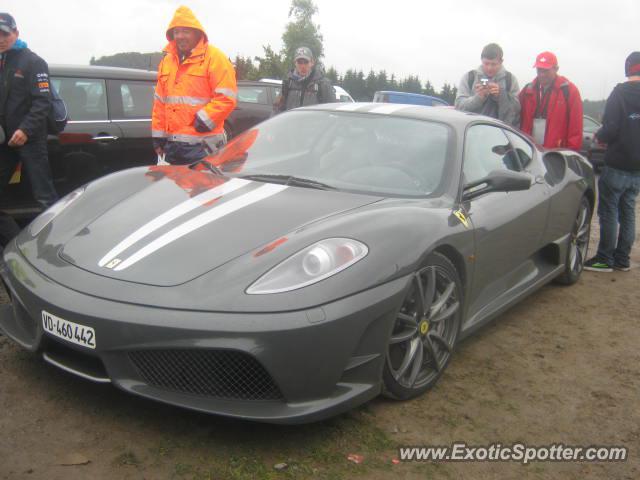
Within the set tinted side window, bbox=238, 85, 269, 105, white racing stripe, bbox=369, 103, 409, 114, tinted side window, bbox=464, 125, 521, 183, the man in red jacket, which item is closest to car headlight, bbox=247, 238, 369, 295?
tinted side window, bbox=464, 125, 521, 183

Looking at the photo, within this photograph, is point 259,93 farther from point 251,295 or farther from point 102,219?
point 251,295

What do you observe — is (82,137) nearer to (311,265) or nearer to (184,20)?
(184,20)

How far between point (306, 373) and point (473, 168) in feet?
5.70

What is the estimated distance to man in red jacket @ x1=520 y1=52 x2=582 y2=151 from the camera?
19.3 ft

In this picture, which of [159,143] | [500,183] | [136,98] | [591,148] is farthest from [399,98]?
[500,183]

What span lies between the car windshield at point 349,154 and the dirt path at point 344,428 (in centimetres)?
103

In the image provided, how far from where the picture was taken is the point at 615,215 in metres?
5.62

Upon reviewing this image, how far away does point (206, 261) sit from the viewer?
2.57 m

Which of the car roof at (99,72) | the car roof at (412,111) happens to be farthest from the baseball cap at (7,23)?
the car roof at (412,111)

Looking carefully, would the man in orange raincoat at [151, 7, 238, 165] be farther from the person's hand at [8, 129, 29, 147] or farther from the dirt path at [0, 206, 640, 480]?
the dirt path at [0, 206, 640, 480]

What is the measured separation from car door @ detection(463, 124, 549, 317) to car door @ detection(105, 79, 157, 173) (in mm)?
3198

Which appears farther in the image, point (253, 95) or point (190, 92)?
point (253, 95)

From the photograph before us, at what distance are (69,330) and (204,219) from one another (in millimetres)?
736

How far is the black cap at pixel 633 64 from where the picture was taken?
5270 mm
